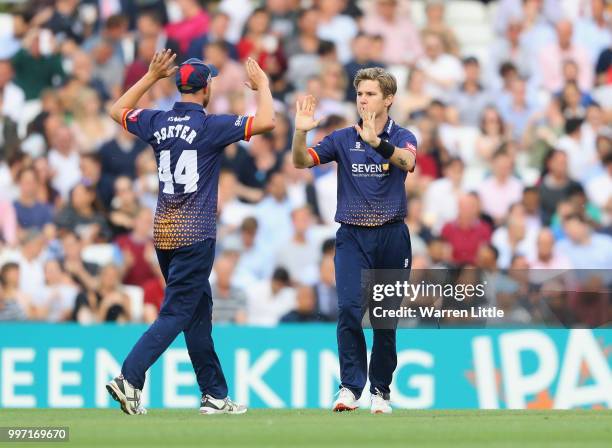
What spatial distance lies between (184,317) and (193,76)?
62.5 inches

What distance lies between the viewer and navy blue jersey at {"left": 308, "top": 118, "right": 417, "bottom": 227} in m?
10.3

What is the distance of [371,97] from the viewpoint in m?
10.3

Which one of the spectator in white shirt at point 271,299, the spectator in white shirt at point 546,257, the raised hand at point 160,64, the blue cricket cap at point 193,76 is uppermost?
the raised hand at point 160,64

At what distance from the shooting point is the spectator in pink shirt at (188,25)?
18906mm

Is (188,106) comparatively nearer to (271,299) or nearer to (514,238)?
(271,299)

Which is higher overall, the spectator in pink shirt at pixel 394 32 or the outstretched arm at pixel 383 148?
the spectator in pink shirt at pixel 394 32

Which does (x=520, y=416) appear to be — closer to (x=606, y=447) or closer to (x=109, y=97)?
(x=606, y=447)

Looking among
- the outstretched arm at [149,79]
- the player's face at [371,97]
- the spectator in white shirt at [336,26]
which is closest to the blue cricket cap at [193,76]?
the outstretched arm at [149,79]

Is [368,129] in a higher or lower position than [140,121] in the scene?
lower

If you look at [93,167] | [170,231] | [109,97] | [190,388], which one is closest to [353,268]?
[170,231]

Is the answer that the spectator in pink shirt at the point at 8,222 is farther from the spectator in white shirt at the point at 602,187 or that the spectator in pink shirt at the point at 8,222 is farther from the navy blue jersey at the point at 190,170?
the navy blue jersey at the point at 190,170

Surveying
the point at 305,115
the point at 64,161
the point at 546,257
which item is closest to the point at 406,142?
the point at 305,115

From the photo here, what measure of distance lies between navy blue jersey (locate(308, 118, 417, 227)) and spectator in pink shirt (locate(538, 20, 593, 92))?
8.59m

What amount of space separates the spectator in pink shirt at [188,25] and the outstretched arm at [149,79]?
852 cm
